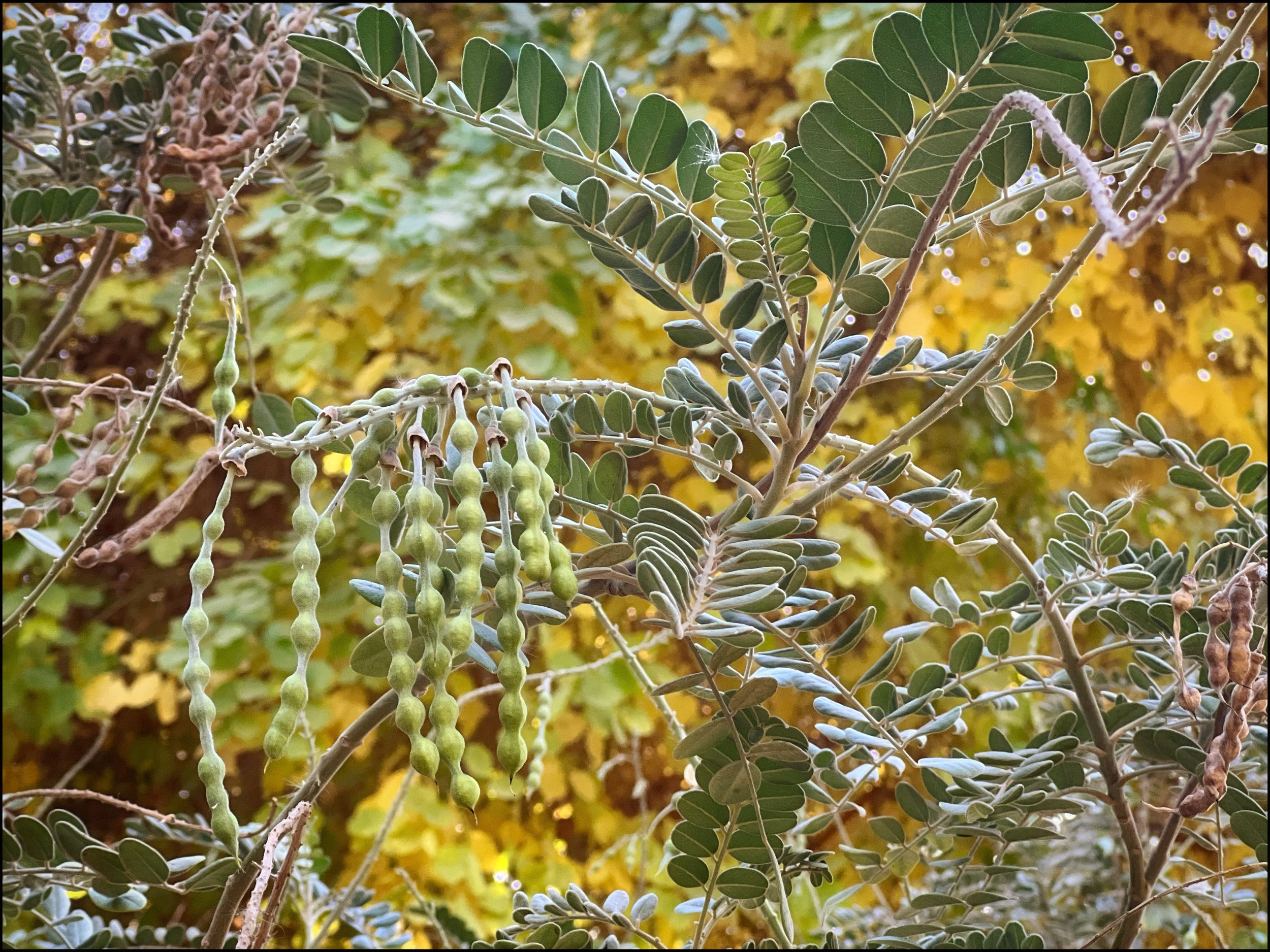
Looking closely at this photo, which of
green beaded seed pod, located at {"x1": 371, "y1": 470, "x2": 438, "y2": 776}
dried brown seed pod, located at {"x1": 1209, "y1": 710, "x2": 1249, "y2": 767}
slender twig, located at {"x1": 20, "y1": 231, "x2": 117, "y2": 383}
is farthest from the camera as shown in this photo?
slender twig, located at {"x1": 20, "y1": 231, "x2": 117, "y2": 383}

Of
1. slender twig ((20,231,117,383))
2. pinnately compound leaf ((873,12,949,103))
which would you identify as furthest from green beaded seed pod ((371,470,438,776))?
slender twig ((20,231,117,383))

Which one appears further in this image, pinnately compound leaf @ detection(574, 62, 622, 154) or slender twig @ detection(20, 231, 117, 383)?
slender twig @ detection(20, 231, 117, 383)

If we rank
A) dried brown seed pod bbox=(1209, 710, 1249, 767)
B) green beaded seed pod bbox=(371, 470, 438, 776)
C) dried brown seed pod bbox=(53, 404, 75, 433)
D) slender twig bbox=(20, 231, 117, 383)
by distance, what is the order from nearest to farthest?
green beaded seed pod bbox=(371, 470, 438, 776) < dried brown seed pod bbox=(1209, 710, 1249, 767) < dried brown seed pod bbox=(53, 404, 75, 433) < slender twig bbox=(20, 231, 117, 383)

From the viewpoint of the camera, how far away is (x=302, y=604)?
32cm

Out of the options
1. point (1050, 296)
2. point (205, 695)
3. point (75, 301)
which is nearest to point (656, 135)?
point (1050, 296)

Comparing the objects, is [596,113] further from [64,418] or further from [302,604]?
[64,418]

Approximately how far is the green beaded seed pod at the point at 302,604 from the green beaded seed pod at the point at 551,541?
7 centimetres

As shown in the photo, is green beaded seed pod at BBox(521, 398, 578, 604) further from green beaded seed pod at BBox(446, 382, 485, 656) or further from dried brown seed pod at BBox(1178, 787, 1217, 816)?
dried brown seed pod at BBox(1178, 787, 1217, 816)

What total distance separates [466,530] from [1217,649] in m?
0.29

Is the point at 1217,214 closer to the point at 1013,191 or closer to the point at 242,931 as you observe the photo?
the point at 1013,191

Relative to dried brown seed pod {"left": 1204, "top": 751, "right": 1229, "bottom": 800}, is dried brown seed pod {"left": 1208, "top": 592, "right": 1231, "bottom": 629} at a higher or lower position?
higher

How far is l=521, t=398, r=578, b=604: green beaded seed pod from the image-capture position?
1.04 feet

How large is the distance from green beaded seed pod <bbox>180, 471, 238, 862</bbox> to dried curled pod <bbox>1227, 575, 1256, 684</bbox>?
1.19ft

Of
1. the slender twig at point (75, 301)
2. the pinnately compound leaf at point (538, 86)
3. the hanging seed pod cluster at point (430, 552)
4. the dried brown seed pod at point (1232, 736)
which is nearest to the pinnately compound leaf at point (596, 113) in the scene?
the pinnately compound leaf at point (538, 86)
